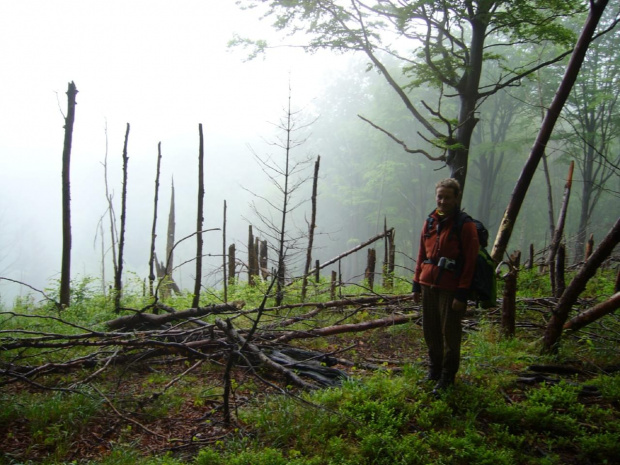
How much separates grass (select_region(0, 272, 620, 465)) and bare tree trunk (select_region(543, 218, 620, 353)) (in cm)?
20

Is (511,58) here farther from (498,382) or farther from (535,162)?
(498,382)

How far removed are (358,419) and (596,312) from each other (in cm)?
318

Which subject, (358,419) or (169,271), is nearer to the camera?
(358,419)

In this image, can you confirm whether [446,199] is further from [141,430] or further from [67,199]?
[67,199]

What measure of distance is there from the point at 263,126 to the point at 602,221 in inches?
2784

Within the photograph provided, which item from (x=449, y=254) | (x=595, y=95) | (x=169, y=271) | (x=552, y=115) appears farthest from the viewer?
(x=595, y=95)

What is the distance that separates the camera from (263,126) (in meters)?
86.2

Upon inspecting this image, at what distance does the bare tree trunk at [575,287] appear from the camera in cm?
418

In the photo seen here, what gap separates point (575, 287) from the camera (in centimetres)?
444

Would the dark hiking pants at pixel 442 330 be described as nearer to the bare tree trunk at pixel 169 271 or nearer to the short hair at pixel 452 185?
the short hair at pixel 452 185

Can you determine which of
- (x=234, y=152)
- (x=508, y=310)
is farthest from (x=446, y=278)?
(x=234, y=152)

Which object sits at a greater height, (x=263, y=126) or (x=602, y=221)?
(x=263, y=126)

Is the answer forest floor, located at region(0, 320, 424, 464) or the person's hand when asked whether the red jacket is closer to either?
the person's hand

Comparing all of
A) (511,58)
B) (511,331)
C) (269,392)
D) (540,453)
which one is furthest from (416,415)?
(511,58)
